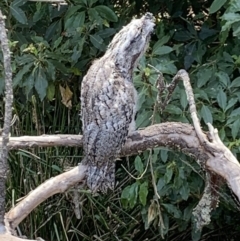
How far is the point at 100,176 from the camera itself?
2627mm

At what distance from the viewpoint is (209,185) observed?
2.47 meters

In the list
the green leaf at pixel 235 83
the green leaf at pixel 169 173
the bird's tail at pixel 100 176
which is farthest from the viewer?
the green leaf at pixel 169 173

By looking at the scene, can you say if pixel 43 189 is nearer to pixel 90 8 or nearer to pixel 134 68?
pixel 134 68

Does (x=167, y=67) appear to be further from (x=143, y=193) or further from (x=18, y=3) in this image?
(x=18, y=3)

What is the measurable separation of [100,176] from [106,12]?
78 cm

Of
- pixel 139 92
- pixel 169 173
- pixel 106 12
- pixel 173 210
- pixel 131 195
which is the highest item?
pixel 106 12

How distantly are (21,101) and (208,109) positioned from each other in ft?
3.59

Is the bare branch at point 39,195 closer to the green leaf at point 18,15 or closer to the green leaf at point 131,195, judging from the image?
the green leaf at point 131,195

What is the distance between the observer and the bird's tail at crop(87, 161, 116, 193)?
102 inches

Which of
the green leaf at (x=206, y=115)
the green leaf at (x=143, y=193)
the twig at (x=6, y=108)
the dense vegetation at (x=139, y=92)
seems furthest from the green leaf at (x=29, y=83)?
the twig at (x=6, y=108)

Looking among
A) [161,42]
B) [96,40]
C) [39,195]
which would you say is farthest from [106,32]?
[39,195]

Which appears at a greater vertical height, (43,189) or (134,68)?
(134,68)

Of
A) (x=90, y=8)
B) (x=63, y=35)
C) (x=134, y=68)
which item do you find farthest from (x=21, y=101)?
(x=134, y=68)

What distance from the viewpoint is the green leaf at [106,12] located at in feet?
9.93
